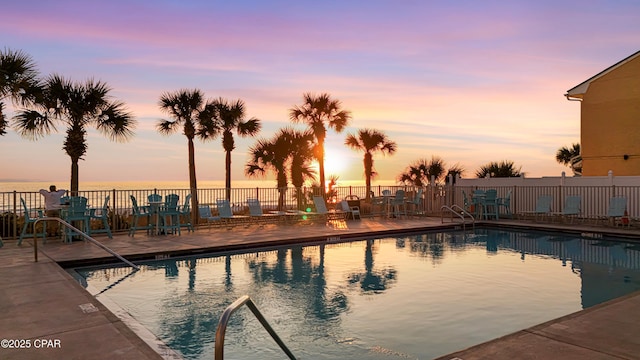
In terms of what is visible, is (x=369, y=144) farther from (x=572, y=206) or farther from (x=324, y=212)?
(x=572, y=206)

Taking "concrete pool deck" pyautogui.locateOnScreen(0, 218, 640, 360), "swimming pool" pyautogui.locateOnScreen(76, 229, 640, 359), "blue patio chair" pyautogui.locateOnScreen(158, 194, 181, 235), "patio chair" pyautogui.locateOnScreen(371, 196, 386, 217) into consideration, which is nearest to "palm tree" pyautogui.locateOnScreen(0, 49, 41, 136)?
"blue patio chair" pyautogui.locateOnScreen(158, 194, 181, 235)

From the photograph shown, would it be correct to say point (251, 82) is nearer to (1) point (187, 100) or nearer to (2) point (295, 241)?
(1) point (187, 100)

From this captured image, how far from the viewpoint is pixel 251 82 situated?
18.3 metres

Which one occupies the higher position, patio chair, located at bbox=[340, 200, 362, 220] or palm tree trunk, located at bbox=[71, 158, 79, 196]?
palm tree trunk, located at bbox=[71, 158, 79, 196]

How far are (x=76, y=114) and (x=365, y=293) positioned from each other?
33.3 ft

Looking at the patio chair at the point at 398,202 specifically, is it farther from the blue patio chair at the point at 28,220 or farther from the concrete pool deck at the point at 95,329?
the concrete pool deck at the point at 95,329

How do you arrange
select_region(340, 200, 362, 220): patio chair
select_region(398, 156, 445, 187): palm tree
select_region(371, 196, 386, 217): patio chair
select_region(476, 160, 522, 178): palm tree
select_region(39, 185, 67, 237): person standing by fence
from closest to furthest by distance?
select_region(39, 185, 67, 237): person standing by fence → select_region(340, 200, 362, 220): patio chair → select_region(371, 196, 386, 217): patio chair → select_region(476, 160, 522, 178): palm tree → select_region(398, 156, 445, 187): palm tree

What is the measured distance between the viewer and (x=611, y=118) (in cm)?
1859

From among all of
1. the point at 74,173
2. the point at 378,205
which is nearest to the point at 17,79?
the point at 74,173

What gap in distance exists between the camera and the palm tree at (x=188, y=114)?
1791cm

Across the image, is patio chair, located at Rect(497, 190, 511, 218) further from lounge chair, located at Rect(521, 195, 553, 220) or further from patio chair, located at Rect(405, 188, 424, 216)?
patio chair, located at Rect(405, 188, 424, 216)

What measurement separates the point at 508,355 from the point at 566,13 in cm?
1317

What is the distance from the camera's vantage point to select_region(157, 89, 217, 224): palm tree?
17.9m

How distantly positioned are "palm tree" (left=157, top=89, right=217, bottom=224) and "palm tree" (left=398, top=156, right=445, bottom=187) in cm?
1495
